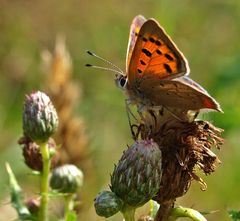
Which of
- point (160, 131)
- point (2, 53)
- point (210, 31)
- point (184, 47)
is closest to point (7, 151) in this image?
point (2, 53)

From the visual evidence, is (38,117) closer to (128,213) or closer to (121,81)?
(121,81)

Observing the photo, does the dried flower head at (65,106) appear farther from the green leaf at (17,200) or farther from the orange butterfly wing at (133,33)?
the orange butterfly wing at (133,33)

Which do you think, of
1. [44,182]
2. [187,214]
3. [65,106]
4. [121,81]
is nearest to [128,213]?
[187,214]

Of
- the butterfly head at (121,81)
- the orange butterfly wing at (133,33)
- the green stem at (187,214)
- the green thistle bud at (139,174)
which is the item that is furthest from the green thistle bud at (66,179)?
the green stem at (187,214)

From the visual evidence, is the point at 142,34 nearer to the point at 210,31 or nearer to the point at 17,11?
the point at 210,31

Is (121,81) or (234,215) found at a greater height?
(121,81)
